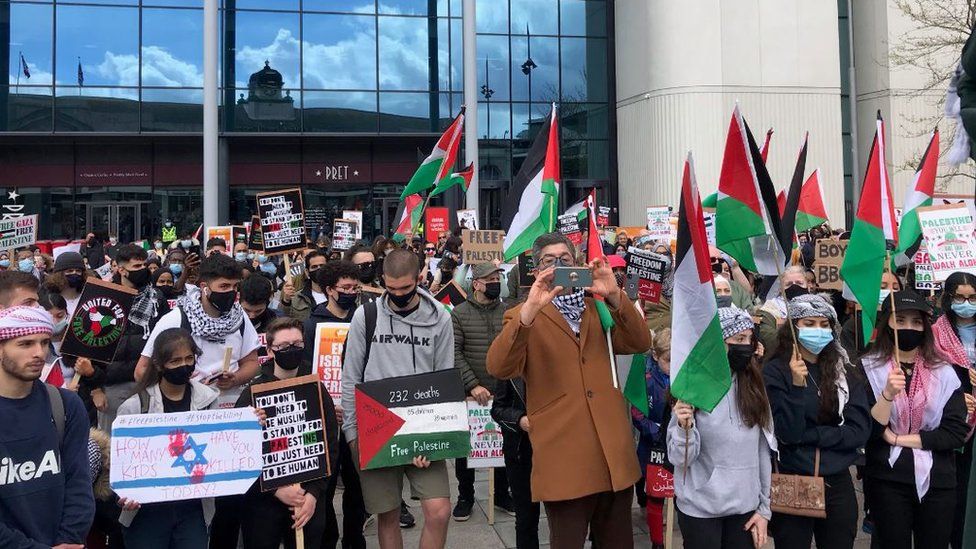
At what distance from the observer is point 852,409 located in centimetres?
459

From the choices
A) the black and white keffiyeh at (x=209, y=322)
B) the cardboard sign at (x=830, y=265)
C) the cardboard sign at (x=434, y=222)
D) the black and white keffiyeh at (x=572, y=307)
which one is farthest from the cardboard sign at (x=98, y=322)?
the cardboard sign at (x=434, y=222)

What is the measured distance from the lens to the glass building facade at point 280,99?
26594 millimetres

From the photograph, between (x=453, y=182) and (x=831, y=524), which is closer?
(x=831, y=524)

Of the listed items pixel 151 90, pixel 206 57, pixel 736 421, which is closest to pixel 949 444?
pixel 736 421

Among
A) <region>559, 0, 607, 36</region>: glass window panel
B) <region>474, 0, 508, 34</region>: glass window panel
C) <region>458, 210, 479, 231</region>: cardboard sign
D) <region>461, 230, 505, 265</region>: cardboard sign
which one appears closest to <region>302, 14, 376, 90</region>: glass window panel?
<region>474, 0, 508, 34</region>: glass window panel

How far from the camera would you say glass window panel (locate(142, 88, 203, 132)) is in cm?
2691

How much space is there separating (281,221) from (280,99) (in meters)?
18.1

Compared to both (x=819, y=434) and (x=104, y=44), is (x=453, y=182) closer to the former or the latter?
(x=819, y=434)

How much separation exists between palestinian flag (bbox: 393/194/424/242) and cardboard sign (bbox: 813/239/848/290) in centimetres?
610

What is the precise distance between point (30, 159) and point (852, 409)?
2955 cm

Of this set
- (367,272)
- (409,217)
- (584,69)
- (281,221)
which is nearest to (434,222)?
(409,217)

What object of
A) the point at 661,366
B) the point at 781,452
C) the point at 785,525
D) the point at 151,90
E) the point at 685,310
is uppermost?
the point at 151,90

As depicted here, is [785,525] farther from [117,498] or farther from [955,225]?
[955,225]

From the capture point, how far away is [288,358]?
17.1 ft
